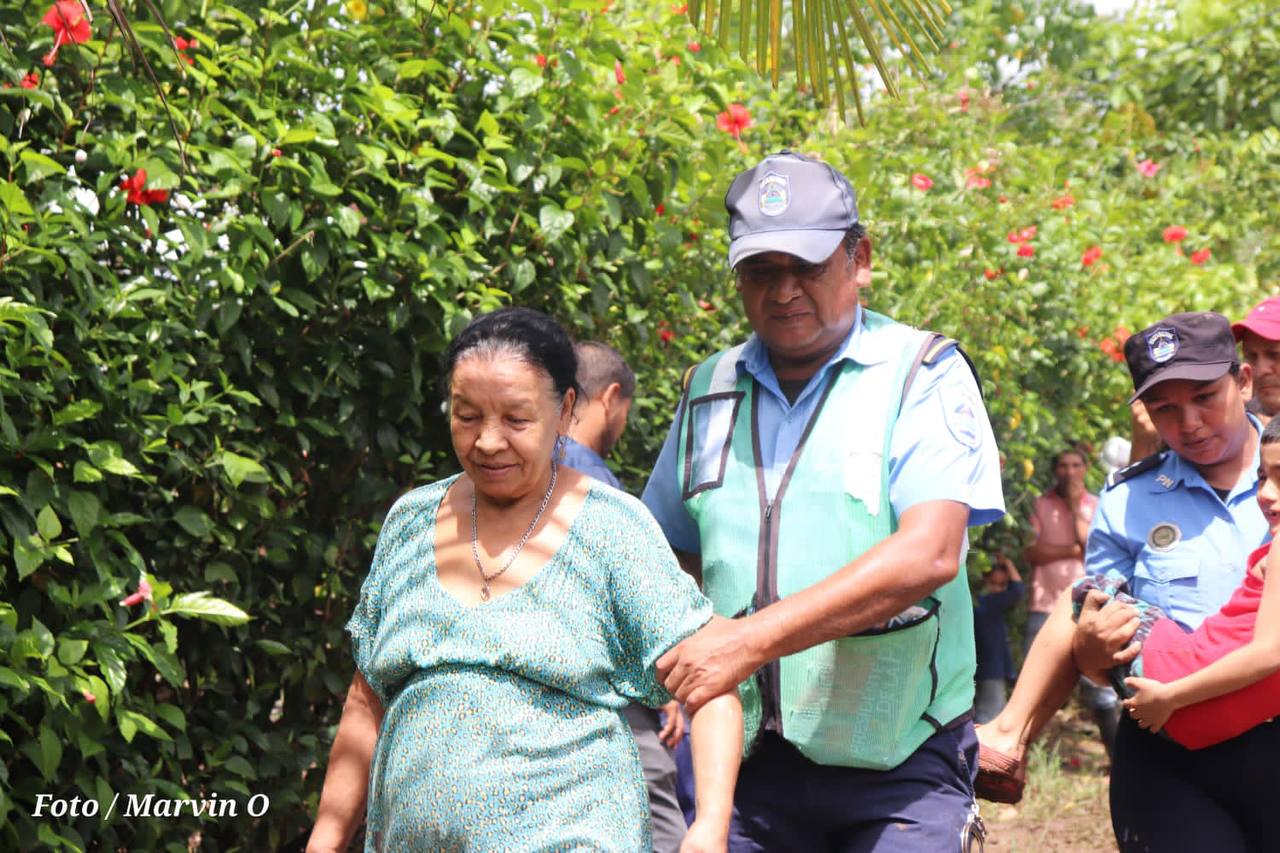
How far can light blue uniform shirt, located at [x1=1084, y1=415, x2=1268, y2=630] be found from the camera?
10.9 feet

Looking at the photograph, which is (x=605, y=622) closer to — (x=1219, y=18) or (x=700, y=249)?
(x=700, y=249)

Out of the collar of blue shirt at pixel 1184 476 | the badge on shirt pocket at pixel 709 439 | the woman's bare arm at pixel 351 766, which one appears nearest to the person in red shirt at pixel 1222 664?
the collar of blue shirt at pixel 1184 476

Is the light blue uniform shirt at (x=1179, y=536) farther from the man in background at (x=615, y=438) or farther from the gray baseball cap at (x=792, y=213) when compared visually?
the man in background at (x=615, y=438)

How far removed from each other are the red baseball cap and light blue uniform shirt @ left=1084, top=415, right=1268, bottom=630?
389 millimetres

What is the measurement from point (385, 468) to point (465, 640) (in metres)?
2.04

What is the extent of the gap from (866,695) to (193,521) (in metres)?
1.84

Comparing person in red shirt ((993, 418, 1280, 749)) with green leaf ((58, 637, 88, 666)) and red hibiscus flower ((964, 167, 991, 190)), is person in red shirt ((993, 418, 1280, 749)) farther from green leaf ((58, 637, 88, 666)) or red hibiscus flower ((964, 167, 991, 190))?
red hibiscus flower ((964, 167, 991, 190))

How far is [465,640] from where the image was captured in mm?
2580

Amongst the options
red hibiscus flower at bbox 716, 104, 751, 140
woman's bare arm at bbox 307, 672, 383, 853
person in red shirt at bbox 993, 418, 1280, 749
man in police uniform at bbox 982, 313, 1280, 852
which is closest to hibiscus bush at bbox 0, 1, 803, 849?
red hibiscus flower at bbox 716, 104, 751, 140

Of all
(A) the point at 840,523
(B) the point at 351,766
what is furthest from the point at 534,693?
(A) the point at 840,523

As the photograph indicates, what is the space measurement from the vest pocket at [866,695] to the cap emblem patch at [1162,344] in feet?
3.03

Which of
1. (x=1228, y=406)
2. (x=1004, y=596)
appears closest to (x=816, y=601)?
(x=1228, y=406)

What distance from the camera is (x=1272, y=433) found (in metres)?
3.18

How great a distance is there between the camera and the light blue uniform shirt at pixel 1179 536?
3312mm
